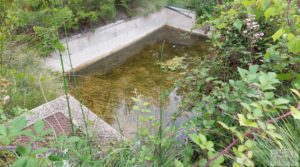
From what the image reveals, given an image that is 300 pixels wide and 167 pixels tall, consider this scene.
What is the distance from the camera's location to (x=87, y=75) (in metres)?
4.19

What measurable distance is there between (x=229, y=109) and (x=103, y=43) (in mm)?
4077

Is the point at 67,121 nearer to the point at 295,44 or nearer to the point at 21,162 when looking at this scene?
the point at 21,162

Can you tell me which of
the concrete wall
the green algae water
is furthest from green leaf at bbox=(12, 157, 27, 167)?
the concrete wall

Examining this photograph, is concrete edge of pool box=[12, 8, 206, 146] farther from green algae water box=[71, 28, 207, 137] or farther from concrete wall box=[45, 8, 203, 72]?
green algae water box=[71, 28, 207, 137]

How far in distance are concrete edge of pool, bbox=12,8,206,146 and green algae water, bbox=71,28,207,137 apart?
40 centimetres

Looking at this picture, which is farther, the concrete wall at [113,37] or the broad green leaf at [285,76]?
the concrete wall at [113,37]

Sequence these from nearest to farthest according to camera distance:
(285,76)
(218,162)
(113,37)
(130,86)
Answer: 1. (218,162)
2. (285,76)
3. (130,86)
4. (113,37)

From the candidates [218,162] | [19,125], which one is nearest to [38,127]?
[19,125]

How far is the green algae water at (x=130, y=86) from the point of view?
2.96m

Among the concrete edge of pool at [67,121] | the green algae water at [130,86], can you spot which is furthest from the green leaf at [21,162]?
the green algae water at [130,86]

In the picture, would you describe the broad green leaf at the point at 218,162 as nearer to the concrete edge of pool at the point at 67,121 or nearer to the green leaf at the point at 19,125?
the green leaf at the point at 19,125

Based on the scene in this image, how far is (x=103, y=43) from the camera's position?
504cm

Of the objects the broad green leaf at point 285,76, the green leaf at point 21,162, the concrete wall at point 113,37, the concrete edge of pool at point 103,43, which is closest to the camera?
the green leaf at point 21,162

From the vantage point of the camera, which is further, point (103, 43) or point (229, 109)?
point (103, 43)
